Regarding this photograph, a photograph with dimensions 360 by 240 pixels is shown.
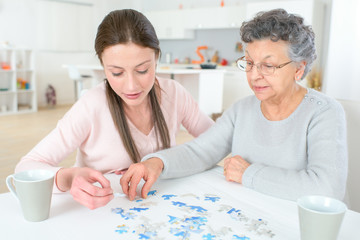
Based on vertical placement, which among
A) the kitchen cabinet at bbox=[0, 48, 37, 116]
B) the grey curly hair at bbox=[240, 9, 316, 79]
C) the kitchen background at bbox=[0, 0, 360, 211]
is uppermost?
the kitchen background at bbox=[0, 0, 360, 211]

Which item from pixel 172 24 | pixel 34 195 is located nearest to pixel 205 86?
pixel 172 24

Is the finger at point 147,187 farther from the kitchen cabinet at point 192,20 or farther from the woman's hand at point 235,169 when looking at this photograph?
the kitchen cabinet at point 192,20

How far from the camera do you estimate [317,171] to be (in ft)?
→ 3.57

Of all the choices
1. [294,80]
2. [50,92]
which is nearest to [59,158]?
[294,80]

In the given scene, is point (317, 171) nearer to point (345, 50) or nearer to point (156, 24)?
point (345, 50)

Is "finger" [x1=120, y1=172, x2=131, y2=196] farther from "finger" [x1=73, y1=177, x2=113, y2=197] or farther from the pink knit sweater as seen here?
the pink knit sweater

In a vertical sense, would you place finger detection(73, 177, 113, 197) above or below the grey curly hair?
below

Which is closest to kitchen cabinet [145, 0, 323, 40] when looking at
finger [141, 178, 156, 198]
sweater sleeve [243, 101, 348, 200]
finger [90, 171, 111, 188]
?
sweater sleeve [243, 101, 348, 200]

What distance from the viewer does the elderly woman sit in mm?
1087

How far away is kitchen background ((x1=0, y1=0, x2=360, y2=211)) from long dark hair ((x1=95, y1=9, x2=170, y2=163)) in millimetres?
4945

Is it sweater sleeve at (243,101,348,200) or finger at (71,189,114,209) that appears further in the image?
sweater sleeve at (243,101,348,200)

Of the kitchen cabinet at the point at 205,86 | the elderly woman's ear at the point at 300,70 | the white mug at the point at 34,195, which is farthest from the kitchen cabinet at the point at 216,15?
the white mug at the point at 34,195

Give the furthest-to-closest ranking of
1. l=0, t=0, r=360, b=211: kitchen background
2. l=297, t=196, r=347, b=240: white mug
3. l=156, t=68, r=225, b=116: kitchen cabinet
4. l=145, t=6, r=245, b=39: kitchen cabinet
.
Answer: l=145, t=6, r=245, b=39: kitchen cabinet → l=0, t=0, r=360, b=211: kitchen background → l=156, t=68, r=225, b=116: kitchen cabinet → l=297, t=196, r=347, b=240: white mug

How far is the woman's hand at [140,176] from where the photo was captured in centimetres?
103
